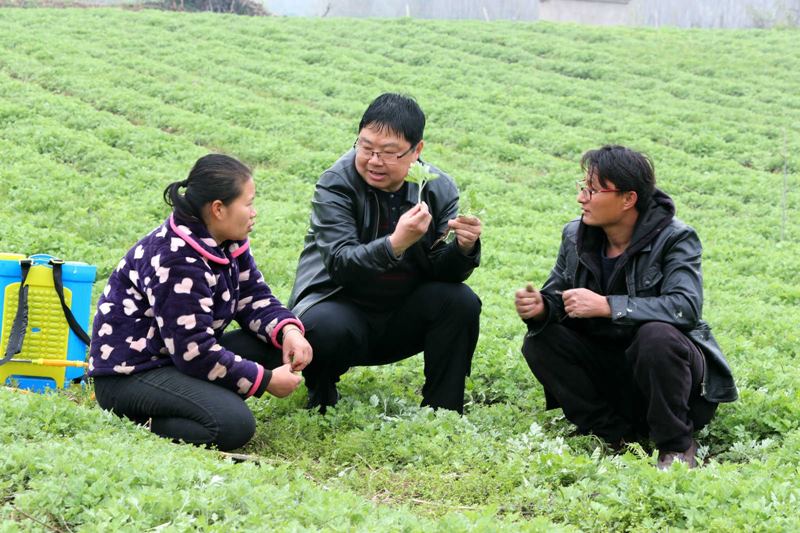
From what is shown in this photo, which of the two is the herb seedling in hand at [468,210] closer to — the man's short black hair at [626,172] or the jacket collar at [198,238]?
the man's short black hair at [626,172]

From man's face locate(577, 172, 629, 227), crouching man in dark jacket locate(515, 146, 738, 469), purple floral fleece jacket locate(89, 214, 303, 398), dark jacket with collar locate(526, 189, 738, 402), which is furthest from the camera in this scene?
man's face locate(577, 172, 629, 227)

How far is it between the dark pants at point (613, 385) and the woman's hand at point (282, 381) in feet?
4.21

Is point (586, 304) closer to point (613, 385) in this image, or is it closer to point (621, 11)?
point (613, 385)

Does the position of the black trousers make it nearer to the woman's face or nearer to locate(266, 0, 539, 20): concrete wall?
the woman's face

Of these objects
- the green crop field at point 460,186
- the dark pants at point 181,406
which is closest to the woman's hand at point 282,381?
the dark pants at point 181,406

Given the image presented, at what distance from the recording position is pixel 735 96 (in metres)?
19.5

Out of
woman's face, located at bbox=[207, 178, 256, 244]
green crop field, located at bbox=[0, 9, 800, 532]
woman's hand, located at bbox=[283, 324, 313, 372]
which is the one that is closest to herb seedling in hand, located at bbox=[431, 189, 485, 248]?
green crop field, located at bbox=[0, 9, 800, 532]

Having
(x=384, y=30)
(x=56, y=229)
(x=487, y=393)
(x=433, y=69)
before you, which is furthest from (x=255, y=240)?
(x=384, y=30)

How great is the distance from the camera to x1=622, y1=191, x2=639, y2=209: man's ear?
4.95 metres

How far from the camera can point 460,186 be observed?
12688 mm

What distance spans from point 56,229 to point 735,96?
47.4 ft

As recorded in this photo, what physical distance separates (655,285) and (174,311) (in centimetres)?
232

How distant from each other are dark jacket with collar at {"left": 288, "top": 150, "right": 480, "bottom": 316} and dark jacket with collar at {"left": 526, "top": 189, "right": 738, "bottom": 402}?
0.57 metres

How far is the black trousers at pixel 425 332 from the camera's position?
5.14 meters
